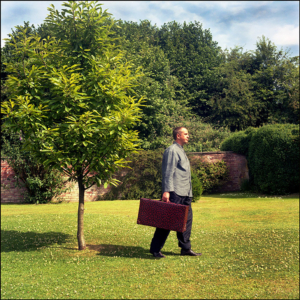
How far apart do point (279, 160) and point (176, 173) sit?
13454 millimetres

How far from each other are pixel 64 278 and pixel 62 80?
3.47 metres

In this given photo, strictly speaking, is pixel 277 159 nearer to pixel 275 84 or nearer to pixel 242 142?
pixel 242 142

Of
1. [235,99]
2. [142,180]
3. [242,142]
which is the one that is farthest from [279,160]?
[235,99]

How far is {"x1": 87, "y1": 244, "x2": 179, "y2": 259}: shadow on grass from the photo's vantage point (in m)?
6.60

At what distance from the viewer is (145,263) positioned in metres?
5.95

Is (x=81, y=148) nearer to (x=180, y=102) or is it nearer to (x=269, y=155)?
(x=269, y=155)

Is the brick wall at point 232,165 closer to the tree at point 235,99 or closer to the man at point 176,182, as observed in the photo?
the tree at point 235,99

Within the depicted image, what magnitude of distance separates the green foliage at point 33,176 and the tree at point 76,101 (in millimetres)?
10855

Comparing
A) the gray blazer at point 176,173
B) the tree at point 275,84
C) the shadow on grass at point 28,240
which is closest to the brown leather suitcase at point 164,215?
the gray blazer at point 176,173

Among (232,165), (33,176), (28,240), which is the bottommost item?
(28,240)

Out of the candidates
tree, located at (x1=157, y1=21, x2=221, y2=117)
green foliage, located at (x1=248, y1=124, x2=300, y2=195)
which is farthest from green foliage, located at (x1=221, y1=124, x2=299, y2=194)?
tree, located at (x1=157, y1=21, x2=221, y2=117)

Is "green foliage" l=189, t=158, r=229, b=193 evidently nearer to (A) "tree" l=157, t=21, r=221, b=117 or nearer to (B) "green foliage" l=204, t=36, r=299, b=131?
(B) "green foliage" l=204, t=36, r=299, b=131

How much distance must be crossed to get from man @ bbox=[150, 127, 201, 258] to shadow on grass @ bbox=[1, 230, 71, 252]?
295 centimetres

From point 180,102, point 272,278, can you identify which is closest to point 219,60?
point 180,102
